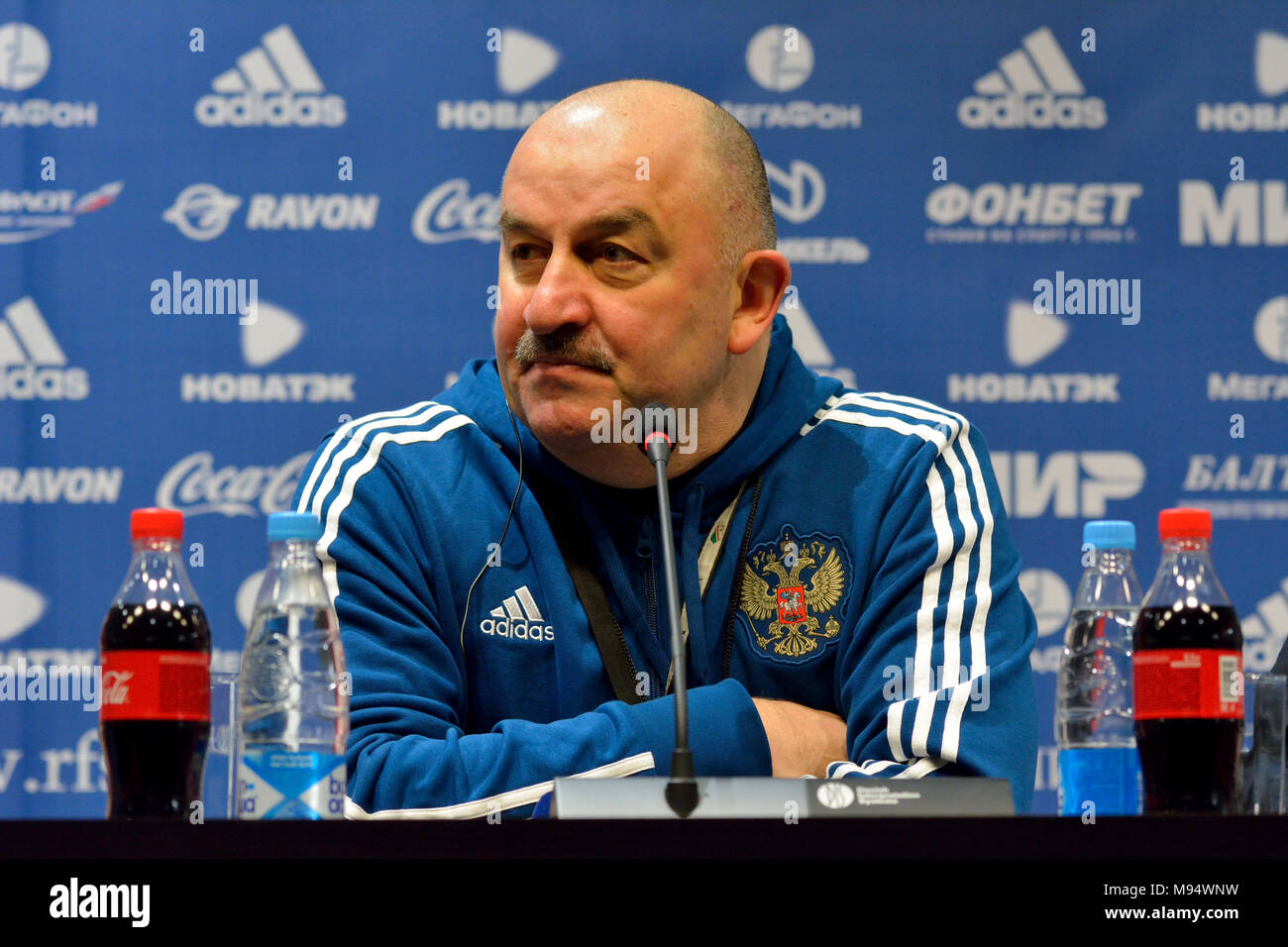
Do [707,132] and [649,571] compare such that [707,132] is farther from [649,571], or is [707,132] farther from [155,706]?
[155,706]

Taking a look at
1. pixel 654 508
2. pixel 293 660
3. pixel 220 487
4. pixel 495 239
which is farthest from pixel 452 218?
pixel 293 660

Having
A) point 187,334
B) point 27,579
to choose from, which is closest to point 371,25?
point 187,334

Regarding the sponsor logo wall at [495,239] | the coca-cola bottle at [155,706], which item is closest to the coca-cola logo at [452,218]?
the sponsor logo wall at [495,239]

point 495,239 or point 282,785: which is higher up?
point 495,239

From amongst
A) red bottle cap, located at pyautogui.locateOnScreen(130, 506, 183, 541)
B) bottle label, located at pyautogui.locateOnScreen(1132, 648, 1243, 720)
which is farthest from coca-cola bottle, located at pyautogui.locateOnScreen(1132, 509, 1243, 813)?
red bottle cap, located at pyautogui.locateOnScreen(130, 506, 183, 541)

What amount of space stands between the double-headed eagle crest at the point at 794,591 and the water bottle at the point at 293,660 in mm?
626

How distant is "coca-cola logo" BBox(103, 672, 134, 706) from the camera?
1273mm

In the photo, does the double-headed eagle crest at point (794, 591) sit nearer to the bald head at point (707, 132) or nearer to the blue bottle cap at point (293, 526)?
the bald head at point (707, 132)

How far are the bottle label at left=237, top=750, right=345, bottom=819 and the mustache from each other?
81 centimetres

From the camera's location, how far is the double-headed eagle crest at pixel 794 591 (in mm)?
2033

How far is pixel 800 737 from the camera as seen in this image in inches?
74.1

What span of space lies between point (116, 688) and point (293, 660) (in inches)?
12.9
